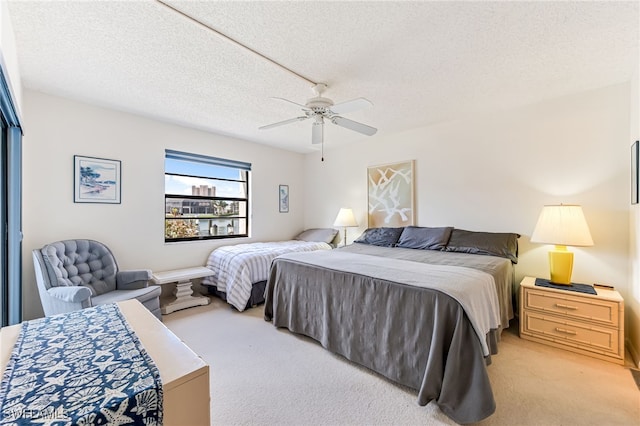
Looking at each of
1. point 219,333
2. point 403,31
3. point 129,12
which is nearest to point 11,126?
point 129,12

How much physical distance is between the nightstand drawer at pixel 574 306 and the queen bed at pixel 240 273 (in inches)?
114

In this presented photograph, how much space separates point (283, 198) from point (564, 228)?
4160 mm

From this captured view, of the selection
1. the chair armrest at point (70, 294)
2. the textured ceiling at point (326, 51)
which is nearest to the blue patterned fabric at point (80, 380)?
the chair armrest at point (70, 294)

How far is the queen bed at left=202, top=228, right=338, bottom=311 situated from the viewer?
343 centimetres

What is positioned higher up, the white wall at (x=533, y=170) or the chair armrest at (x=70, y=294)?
the white wall at (x=533, y=170)

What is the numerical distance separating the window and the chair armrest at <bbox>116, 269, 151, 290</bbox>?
933 mm

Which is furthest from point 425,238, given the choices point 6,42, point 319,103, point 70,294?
point 6,42

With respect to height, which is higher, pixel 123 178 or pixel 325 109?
pixel 325 109

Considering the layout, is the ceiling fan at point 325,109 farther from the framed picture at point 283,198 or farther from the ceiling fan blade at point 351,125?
the framed picture at point 283,198

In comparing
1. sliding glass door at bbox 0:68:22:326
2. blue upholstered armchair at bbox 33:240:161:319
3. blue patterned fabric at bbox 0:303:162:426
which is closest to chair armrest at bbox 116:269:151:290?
blue upholstered armchair at bbox 33:240:161:319

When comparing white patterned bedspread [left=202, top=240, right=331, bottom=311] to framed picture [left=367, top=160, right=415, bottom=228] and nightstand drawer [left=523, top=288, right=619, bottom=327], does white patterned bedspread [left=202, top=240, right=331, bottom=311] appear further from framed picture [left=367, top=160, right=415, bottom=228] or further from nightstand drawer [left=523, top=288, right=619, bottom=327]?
nightstand drawer [left=523, top=288, right=619, bottom=327]

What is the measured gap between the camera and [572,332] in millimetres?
2357

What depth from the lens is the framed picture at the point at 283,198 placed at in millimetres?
5297

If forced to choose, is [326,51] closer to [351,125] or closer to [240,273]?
[351,125]
